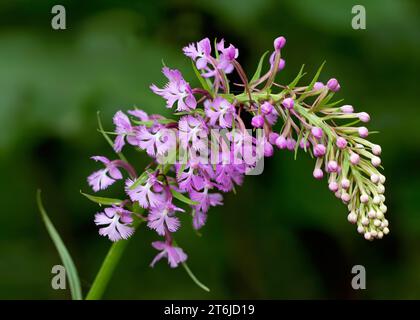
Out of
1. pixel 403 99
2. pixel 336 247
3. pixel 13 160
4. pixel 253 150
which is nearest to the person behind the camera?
pixel 253 150

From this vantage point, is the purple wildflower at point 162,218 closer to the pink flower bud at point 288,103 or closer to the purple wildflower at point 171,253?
the purple wildflower at point 171,253

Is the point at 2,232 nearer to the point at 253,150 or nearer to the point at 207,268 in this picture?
the point at 207,268

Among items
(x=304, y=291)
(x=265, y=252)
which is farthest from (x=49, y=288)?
(x=304, y=291)

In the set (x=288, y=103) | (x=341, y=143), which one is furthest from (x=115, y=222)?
(x=341, y=143)

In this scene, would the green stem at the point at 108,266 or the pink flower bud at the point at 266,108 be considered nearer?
the pink flower bud at the point at 266,108

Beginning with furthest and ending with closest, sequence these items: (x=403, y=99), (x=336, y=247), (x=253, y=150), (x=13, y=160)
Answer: (x=336, y=247) < (x=403, y=99) < (x=13, y=160) < (x=253, y=150)

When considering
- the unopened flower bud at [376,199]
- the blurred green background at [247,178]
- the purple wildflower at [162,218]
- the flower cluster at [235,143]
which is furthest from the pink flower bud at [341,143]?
the blurred green background at [247,178]

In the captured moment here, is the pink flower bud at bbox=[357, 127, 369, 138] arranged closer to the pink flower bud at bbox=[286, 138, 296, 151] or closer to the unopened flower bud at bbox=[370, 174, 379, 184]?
the unopened flower bud at bbox=[370, 174, 379, 184]

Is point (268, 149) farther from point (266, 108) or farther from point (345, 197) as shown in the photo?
point (345, 197)

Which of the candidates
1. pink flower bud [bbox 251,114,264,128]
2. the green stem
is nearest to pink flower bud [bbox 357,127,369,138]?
pink flower bud [bbox 251,114,264,128]
